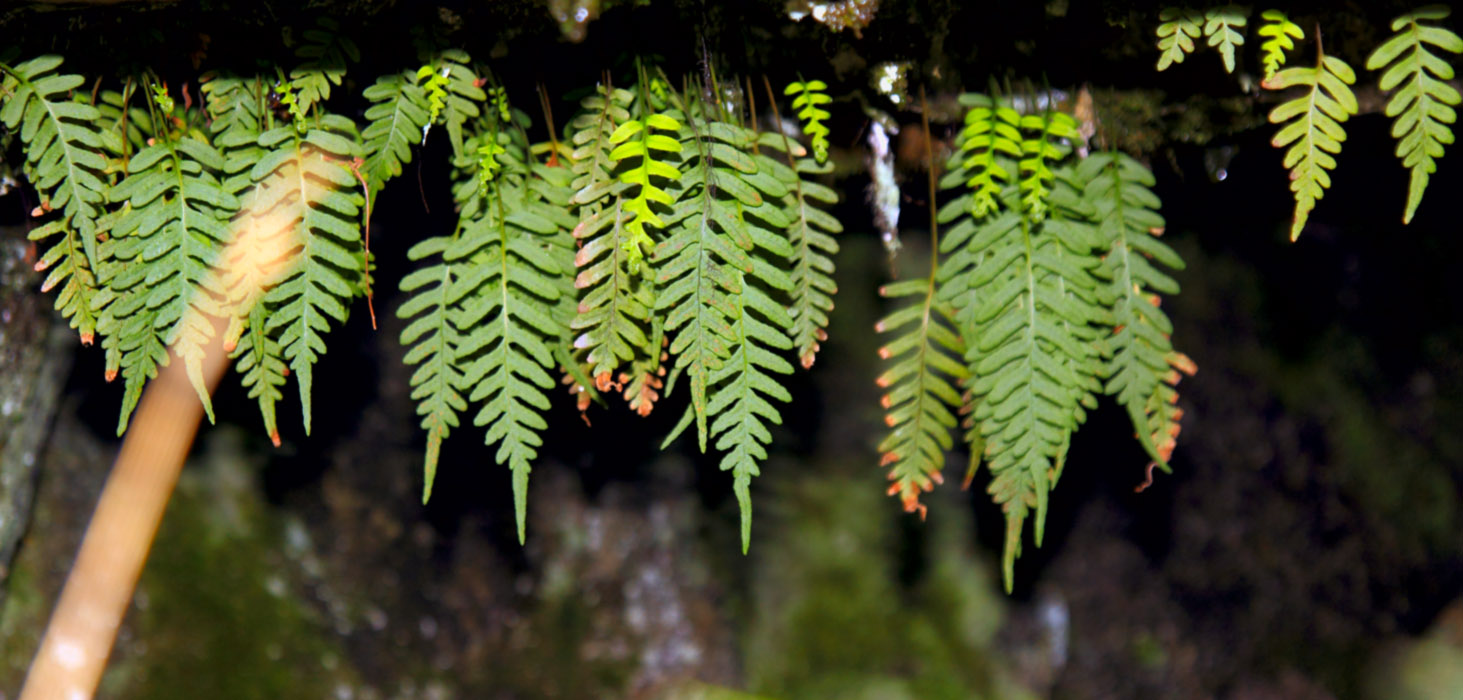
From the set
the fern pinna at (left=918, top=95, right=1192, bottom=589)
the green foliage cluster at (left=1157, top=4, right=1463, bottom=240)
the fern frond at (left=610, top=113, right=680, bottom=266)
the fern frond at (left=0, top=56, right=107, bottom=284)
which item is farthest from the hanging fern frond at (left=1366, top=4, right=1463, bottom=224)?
the fern frond at (left=0, top=56, right=107, bottom=284)

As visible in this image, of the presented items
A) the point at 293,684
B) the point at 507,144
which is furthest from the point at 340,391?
the point at 507,144

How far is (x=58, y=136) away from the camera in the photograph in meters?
1.41

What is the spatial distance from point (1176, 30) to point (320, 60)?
4.96 ft

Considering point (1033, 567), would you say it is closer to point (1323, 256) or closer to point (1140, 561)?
point (1140, 561)

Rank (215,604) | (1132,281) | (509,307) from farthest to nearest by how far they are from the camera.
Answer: (215,604) → (1132,281) → (509,307)

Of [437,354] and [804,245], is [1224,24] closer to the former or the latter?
[804,245]

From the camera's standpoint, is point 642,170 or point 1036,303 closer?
point 642,170

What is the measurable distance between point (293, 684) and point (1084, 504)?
9.35 ft

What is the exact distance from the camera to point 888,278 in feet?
9.41

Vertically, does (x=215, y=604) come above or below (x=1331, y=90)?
below

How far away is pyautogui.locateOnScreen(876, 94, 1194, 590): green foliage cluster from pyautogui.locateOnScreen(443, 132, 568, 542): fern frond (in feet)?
2.16

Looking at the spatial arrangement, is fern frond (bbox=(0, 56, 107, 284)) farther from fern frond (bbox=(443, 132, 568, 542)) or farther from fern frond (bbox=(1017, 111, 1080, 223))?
fern frond (bbox=(1017, 111, 1080, 223))

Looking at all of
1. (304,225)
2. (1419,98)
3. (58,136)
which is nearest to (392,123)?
(304,225)

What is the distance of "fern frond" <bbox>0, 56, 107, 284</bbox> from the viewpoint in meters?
1.40
